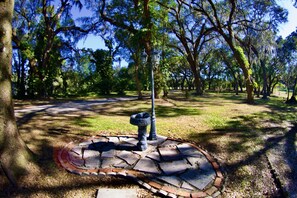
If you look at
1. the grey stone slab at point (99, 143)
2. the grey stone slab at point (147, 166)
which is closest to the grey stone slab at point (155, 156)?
the grey stone slab at point (147, 166)

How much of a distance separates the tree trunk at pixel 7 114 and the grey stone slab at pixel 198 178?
276 centimetres

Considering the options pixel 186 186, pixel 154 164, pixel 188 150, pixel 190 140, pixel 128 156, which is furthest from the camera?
pixel 190 140

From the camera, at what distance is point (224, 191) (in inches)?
134

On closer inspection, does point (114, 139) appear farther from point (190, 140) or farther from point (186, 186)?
point (186, 186)

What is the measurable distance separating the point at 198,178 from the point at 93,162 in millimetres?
1996

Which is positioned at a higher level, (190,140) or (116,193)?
(190,140)

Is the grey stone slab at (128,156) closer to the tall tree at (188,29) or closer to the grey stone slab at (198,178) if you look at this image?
the grey stone slab at (198,178)

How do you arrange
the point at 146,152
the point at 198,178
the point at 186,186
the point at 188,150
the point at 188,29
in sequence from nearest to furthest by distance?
the point at 186,186
the point at 198,178
the point at 146,152
the point at 188,150
the point at 188,29

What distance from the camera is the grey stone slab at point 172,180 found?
3.36 meters

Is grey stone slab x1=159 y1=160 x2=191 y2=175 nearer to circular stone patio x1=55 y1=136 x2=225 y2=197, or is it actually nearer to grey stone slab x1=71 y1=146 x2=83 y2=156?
circular stone patio x1=55 y1=136 x2=225 y2=197

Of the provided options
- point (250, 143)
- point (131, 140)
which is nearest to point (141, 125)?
point (131, 140)

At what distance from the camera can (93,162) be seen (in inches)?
154

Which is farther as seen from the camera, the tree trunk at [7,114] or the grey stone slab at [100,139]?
the grey stone slab at [100,139]

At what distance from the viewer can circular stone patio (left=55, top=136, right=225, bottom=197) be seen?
3335mm
